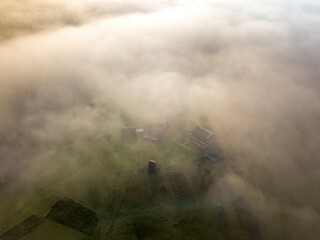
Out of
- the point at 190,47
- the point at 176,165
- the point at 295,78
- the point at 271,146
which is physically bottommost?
the point at 176,165

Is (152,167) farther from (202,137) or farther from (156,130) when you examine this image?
(202,137)

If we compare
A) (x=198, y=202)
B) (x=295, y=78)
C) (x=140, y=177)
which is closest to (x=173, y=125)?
(x=140, y=177)

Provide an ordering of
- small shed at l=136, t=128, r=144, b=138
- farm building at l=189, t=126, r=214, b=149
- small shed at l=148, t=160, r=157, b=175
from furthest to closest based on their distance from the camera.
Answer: small shed at l=136, t=128, r=144, b=138
farm building at l=189, t=126, r=214, b=149
small shed at l=148, t=160, r=157, b=175

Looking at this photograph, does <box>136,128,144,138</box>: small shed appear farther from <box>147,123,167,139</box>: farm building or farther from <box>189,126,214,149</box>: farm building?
Answer: <box>189,126,214,149</box>: farm building

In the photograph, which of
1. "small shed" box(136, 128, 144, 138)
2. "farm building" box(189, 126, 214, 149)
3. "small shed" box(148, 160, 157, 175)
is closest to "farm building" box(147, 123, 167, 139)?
"small shed" box(136, 128, 144, 138)

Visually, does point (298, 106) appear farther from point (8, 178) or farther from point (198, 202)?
point (8, 178)

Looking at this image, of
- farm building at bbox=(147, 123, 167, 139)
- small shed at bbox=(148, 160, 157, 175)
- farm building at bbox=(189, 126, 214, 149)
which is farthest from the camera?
farm building at bbox=(147, 123, 167, 139)

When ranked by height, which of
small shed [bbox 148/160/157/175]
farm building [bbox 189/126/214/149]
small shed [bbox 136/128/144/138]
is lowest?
small shed [bbox 148/160/157/175]

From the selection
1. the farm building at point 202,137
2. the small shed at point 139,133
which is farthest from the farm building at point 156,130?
the farm building at point 202,137

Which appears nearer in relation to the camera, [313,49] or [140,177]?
[140,177]

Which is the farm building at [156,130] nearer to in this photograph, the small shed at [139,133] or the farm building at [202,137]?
the small shed at [139,133]
